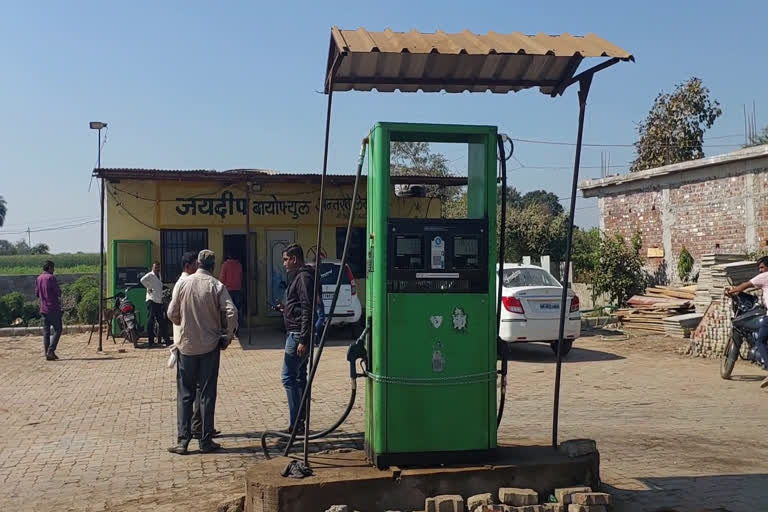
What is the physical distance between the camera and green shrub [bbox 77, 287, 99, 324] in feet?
70.0

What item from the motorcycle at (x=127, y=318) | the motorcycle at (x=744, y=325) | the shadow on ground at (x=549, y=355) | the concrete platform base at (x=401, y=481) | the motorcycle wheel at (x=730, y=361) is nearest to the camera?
the concrete platform base at (x=401, y=481)

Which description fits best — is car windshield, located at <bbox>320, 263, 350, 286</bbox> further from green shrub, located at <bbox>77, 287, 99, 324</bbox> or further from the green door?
the green door

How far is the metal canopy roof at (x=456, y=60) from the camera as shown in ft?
16.9

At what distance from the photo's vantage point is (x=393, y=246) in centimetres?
544

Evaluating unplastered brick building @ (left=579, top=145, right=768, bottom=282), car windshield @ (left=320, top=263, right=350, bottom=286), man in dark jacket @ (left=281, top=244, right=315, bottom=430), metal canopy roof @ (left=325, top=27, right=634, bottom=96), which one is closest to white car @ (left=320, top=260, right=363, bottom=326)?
car windshield @ (left=320, top=263, right=350, bottom=286)

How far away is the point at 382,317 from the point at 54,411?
20.4ft

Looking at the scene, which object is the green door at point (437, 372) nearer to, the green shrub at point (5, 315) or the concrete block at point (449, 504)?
the concrete block at point (449, 504)

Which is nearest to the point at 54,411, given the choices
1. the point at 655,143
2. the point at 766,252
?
the point at 766,252

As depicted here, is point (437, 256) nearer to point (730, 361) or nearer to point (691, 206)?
point (730, 361)

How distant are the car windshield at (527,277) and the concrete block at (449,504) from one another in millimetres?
9544

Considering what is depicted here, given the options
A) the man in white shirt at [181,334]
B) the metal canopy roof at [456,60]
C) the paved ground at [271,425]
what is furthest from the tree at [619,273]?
the metal canopy roof at [456,60]

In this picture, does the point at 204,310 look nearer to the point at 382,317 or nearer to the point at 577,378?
the point at 382,317

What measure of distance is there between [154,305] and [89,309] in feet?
19.0

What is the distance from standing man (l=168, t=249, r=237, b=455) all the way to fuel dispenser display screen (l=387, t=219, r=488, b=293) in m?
2.63
